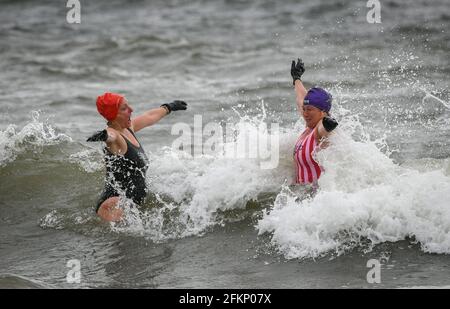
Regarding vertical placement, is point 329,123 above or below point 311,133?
above

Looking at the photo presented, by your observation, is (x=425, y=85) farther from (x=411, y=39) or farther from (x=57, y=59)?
(x=57, y=59)

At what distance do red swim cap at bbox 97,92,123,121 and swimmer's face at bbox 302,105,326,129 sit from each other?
188 cm

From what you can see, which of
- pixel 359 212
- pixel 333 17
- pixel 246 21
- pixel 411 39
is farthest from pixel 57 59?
pixel 359 212

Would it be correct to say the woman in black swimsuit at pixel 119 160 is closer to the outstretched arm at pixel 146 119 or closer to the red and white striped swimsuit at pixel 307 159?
the outstretched arm at pixel 146 119

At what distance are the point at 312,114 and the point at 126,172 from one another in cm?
200

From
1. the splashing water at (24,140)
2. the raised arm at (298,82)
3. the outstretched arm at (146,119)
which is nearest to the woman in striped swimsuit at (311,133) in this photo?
the raised arm at (298,82)

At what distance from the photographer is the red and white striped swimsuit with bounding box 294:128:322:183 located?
25.5ft

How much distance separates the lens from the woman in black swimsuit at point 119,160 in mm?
7926

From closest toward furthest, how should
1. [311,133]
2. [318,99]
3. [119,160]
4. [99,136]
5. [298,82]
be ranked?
[99,136], [318,99], [311,133], [119,160], [298,82]

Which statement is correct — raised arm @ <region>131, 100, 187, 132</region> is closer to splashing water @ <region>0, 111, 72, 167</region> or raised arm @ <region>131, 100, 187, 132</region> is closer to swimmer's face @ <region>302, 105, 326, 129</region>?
swimmer's face @ <region>302, 105, 326, 129</region>

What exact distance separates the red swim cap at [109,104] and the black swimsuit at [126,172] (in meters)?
0.29

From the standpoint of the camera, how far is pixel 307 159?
7.84 meters

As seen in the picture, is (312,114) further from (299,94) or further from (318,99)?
(299,94)

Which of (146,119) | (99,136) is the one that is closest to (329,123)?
(99,136)
